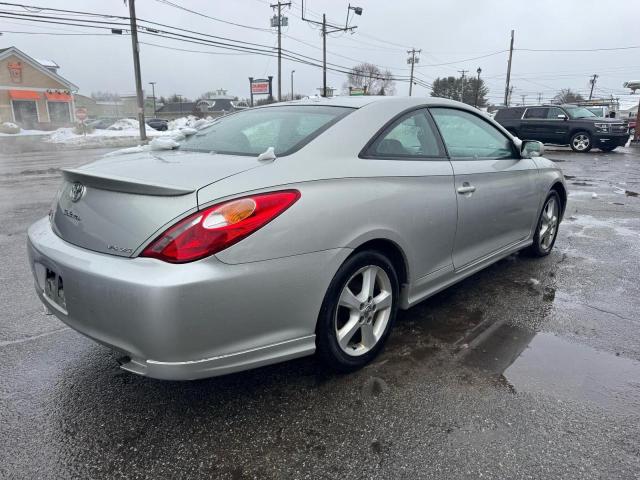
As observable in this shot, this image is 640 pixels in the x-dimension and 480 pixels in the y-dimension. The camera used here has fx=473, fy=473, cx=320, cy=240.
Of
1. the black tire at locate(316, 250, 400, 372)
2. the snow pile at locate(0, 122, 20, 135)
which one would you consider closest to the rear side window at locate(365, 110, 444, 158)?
the black tire at locate(316, 250, 400, 372)

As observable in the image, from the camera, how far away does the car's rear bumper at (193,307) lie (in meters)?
1.85

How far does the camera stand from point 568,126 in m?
18.1

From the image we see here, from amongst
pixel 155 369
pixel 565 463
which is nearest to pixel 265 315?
pixel 155 369

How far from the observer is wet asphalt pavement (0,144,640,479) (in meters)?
1.95

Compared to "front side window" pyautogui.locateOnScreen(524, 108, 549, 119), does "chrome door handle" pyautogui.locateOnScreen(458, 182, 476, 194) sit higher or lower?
lower

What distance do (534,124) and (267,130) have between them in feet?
61.9

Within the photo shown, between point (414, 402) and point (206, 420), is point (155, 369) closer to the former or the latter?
point (206, 420)

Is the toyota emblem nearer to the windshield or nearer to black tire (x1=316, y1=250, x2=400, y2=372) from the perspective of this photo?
black tire (x1=316, y1=250, x2=400, y2=372)

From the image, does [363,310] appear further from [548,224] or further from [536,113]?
[536,113]

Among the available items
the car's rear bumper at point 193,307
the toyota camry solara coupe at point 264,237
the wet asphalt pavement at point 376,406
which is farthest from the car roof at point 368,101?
the wet asphalt pavement at point 376,406

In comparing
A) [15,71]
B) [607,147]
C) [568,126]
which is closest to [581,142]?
[568,126]

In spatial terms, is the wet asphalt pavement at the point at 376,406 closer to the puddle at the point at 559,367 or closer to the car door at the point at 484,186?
the puddle at the point at 559,367

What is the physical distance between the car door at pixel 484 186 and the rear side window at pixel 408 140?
14cm

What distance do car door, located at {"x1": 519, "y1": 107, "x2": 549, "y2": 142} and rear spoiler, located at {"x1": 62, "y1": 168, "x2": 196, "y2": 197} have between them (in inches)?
772
